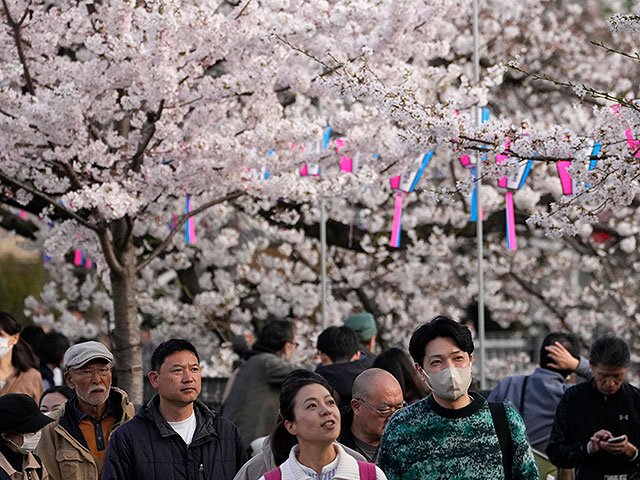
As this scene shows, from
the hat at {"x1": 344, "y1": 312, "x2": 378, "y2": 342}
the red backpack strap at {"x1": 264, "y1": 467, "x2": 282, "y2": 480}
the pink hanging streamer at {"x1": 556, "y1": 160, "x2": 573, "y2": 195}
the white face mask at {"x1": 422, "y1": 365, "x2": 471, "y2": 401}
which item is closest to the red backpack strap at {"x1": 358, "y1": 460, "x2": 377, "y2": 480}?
the red backpack strap at {"x1": 264, "y1": 467, "x2": 282, "y2": 480}

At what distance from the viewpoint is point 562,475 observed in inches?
246

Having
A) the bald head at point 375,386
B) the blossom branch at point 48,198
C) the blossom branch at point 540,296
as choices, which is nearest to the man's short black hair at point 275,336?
the blossom branch at point 48,198

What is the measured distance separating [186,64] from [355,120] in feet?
6.55

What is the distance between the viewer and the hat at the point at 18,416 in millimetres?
4734

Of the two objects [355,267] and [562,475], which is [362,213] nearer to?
[355,267]

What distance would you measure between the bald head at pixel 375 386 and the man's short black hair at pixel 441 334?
1.90ft

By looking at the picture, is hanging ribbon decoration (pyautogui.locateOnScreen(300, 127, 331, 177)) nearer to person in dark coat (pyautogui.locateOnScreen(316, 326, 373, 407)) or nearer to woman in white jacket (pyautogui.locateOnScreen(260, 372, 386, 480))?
person in dark coat (pyautogui.locateOnScreen(316, 326, 373, 407))

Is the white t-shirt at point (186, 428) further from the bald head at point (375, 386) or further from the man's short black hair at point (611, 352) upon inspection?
the man's short black hair at point (611, 352)

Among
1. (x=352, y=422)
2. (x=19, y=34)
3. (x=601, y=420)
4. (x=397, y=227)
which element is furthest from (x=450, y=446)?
(x=397, y=227)

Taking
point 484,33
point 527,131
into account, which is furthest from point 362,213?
point 527,131

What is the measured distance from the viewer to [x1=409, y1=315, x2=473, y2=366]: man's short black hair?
13.8 ft

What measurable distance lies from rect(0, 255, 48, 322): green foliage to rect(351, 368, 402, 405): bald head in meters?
32.9

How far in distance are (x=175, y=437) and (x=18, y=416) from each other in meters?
0.75

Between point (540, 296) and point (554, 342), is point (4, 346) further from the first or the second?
point (540, 296)
